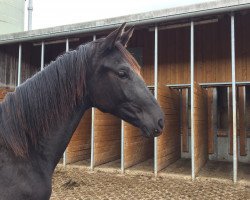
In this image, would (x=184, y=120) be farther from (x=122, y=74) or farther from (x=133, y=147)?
(x=122, y=74)

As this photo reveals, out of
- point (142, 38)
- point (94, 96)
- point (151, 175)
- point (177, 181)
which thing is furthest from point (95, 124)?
point (94, 96)

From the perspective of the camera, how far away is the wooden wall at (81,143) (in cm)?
729

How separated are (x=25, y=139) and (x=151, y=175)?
492 cm

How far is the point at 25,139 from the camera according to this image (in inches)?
65.4

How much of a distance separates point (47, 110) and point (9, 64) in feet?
26.6

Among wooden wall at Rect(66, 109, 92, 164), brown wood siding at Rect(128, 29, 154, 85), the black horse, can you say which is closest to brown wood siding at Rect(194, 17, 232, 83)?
brown wood siding at Rect(128, 29, 154, 85)

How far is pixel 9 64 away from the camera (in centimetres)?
912

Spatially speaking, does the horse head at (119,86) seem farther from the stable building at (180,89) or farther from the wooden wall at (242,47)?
the wooden wall at (242,47)

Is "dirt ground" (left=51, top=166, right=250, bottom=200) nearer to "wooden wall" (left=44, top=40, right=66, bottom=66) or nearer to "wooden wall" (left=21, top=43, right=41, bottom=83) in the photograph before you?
"wooden wall" (left=21, top=43, right=41, bottom=83)

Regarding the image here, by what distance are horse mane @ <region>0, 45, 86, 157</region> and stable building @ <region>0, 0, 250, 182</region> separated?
4369mm

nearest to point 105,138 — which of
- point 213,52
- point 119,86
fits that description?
point 213,52

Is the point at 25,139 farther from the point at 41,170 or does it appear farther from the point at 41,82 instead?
the point at 41,82

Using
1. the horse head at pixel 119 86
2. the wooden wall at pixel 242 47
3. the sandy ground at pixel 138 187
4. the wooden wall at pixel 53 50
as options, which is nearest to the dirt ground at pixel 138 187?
the sandy ground at pixel 138 187

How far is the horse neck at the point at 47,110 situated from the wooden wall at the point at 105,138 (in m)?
5.16
